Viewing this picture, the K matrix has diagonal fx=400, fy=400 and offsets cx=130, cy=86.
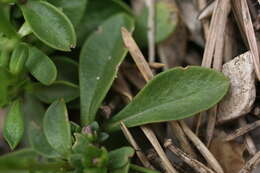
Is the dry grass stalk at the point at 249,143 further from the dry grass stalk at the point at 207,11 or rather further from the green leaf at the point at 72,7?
the green leaf at the point at 72,7

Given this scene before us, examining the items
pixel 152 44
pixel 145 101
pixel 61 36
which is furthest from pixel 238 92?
pixel 61 36

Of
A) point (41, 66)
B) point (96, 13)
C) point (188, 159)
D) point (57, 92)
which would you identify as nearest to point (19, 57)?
point (41, 66)

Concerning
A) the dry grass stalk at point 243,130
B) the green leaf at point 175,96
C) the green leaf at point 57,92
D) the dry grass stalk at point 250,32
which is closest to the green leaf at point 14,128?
the green leaf at point 57,92

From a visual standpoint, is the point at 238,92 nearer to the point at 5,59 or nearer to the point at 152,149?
the point at 152,149

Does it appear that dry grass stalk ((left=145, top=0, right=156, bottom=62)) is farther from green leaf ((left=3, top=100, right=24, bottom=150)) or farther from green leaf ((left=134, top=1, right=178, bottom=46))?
green leaf ((left=3, top=100, right=24, bottom=150))

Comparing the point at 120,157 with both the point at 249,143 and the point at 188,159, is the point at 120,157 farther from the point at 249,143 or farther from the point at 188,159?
the point at 249,143
